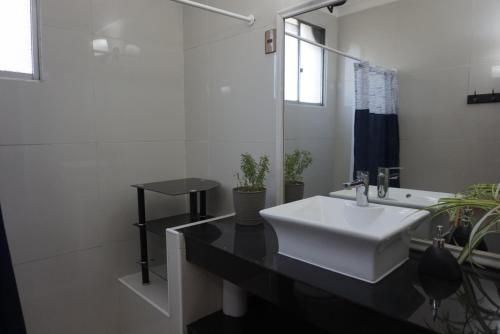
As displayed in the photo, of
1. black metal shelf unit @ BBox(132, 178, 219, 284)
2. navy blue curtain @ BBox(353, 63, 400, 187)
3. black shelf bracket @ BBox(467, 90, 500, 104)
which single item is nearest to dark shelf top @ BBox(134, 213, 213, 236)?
black metal shelf unit @ BBox(132, 178, 219, 284)

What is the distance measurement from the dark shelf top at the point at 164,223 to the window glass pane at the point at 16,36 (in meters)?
0.96

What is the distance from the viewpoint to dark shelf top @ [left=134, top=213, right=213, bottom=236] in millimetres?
1768

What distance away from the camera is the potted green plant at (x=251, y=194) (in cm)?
153

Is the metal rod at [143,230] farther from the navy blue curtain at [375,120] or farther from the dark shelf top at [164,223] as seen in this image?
the navy blue curtain at [375,120]

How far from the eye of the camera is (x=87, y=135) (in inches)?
69.2

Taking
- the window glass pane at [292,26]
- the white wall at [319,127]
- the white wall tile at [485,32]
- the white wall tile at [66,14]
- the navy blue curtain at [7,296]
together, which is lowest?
the navy blue curtain at [7,296]

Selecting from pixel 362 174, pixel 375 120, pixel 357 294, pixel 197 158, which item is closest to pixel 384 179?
pixel 362 174

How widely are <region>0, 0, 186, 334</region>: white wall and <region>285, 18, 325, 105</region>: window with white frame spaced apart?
2.72ft

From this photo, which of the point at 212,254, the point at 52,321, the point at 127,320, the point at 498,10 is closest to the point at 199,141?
the point at 212,254

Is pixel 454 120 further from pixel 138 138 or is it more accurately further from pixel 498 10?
pixel 138 138

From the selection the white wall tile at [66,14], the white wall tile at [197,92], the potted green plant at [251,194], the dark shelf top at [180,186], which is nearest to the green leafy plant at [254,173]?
the potted green plant at [251,194]

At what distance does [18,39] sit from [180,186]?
40.9 inches

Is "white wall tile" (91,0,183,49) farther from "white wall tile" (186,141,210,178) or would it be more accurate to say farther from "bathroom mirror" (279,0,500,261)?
"bathroom mirror" (279,0,500,261)

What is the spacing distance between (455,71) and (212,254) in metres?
1.08
